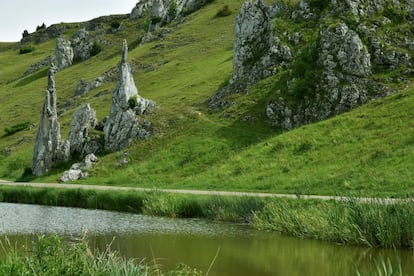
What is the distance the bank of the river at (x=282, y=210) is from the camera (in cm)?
2605

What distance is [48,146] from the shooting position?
234 ft

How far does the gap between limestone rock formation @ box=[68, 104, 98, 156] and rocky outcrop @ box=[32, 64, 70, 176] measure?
1.12 metres

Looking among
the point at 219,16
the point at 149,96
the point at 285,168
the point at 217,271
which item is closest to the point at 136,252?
the point at 217,271

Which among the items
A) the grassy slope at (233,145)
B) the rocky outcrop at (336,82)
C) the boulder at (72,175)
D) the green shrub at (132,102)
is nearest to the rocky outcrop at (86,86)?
the grassy slope at (233,145)

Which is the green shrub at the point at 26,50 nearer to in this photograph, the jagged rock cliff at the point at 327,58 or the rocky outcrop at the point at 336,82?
the jagged rock cliff at the point at 327,58

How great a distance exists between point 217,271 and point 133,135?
158ft

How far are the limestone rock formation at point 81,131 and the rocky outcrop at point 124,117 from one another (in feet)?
7.99

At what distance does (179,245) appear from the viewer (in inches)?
1137

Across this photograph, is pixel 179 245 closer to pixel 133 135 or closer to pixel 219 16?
pixel 133 135

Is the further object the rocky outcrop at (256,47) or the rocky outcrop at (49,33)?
the rocky outcrop at (49,33)

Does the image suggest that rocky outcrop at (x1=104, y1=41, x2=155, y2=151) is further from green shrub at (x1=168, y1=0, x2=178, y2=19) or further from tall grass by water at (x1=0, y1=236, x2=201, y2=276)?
green shrub at (x1=168, y1=0, x2=178, y2=19)

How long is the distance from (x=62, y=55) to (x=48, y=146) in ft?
232

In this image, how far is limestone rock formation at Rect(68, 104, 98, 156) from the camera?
237 ft

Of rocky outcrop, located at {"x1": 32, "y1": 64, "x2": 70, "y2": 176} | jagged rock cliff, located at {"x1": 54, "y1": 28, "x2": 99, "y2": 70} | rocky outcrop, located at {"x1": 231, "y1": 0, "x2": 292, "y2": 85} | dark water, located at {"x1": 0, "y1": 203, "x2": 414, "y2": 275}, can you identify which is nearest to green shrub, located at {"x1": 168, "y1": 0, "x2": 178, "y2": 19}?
jagged rock cliff, located at {"x1": 54, "y1": 28, "x2": 99, "y2": 70}
